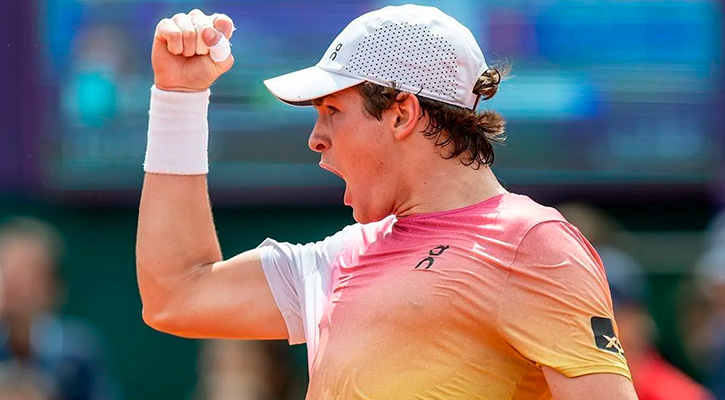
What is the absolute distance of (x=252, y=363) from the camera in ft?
18.2

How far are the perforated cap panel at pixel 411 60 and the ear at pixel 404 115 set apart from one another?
32 mm

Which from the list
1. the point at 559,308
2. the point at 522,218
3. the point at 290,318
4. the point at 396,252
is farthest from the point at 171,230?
the point at 559,308

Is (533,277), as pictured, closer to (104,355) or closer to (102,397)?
(102,397)

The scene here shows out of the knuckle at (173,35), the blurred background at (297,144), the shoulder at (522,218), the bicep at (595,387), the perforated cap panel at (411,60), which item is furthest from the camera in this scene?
the blurred background at (297,144)

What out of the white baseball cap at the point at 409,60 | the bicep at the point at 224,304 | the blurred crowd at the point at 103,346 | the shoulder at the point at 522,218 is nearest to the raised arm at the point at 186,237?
the bicep at the point at 224,304

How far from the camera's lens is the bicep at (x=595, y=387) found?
90.4 inches

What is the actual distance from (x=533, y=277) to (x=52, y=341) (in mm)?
3570

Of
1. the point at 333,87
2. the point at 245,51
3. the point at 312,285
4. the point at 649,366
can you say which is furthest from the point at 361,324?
the point at 245,51

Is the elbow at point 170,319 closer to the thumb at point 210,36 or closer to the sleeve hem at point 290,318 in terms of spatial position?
the sleeve hem at point 290,318

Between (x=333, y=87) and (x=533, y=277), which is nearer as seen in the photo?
(x=533, y=277)

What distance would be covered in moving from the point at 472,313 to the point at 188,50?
875 mm

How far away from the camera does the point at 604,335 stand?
2.36 m

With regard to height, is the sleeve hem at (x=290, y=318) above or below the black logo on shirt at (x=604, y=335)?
below

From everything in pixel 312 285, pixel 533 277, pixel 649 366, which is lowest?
pixel 649 366
